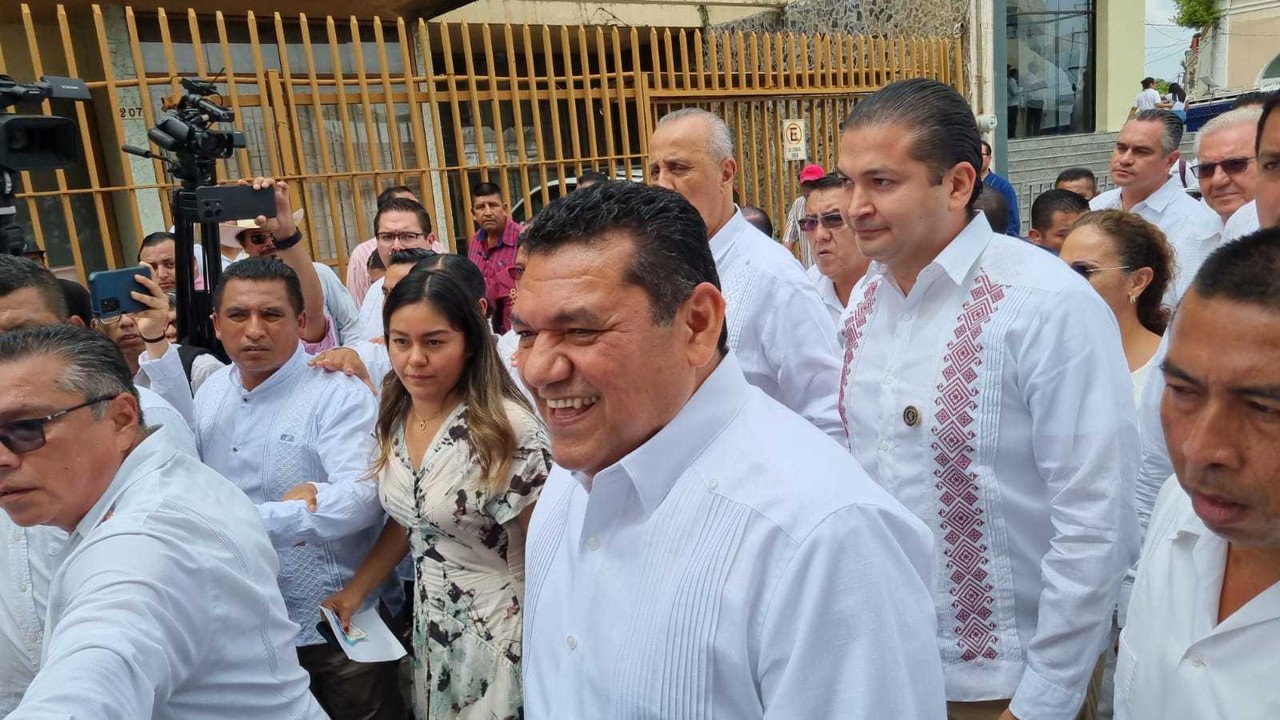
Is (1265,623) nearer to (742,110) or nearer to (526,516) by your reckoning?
(526,516)

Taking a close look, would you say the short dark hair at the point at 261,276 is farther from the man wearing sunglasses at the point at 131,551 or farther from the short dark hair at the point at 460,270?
the man wearing sunglasses at the point at 131,551

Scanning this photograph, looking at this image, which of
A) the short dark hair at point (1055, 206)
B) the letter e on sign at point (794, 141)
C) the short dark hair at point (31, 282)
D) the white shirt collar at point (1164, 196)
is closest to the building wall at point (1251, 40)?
the letter e on sign at point (794, 141)

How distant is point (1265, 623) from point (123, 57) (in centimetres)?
825

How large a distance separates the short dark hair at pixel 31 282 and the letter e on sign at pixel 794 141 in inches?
288

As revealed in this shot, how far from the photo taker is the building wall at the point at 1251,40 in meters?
27.7

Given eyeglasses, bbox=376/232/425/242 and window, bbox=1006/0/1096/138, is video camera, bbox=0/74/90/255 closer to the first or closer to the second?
eyeglasses, bbox=376/232/425/242

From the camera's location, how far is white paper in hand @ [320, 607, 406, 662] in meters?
2.60

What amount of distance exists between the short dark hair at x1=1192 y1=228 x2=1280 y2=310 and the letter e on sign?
26.3ft

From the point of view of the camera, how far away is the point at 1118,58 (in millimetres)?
15672

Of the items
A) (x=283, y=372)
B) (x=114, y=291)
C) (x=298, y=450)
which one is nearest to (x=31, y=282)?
(x=114, y=291)

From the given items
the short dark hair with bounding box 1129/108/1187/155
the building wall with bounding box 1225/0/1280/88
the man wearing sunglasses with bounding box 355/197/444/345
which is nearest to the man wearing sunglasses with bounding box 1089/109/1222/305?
the short dark hair with bounding box 1129/108/1187/155

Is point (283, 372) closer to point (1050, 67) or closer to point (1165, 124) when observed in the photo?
point (1165, 124)

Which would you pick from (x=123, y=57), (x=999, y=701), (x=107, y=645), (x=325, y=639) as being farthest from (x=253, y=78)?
(x=999, y=701)

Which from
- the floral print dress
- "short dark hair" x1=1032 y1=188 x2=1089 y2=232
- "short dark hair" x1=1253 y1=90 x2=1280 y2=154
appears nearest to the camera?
"short dark hair" x1=1253 y1=90 x2=1280 y2=154
